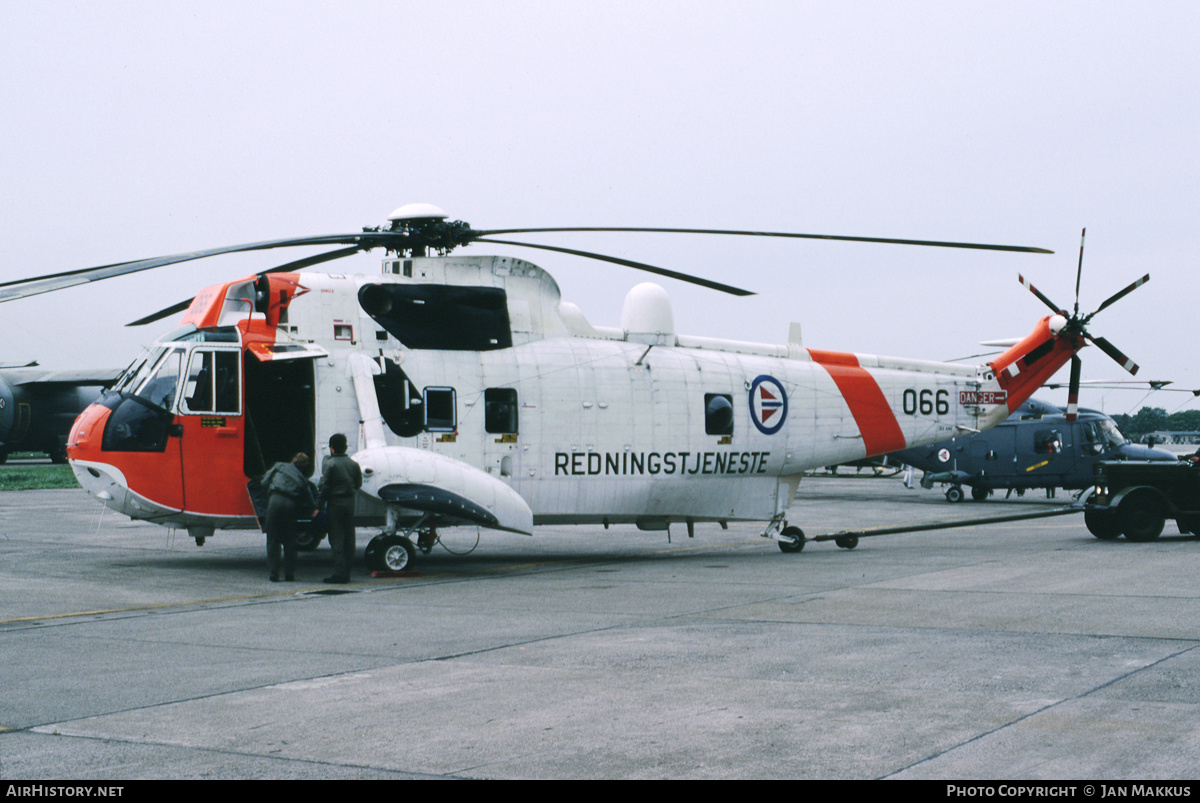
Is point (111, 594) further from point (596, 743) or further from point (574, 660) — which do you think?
point (596, 743)

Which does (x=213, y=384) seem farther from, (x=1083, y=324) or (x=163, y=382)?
(x=1083, y=324)

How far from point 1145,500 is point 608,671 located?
1386 centimetres

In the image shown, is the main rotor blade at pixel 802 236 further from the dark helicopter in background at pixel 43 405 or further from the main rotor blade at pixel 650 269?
the dark helicopter in background at pixel 43 405

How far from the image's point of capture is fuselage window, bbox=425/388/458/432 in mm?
15086

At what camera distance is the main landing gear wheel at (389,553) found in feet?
46.2

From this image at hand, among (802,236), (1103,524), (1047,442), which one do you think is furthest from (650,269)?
(1047,442)

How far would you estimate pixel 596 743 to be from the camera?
5711 millimetres

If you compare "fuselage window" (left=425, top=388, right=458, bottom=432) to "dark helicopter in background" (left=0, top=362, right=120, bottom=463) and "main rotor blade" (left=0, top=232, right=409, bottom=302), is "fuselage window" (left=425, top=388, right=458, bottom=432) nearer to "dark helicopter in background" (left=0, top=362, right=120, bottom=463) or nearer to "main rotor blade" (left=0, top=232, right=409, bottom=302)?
"main rotor blade" (left=0, top=232, right=409, bottom=302)

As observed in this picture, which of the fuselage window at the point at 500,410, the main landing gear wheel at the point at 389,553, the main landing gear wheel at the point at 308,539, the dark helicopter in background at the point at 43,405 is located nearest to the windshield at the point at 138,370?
the main landing gear wheel at the point at 308,539

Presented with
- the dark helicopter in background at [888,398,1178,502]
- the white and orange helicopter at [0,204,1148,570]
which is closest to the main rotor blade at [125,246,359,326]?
the white and orange helicopter at [0,204,1148,570]

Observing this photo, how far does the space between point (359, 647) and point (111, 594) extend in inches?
191

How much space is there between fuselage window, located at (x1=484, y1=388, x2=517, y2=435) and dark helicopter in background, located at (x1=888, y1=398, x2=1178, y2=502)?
17.5 metres
